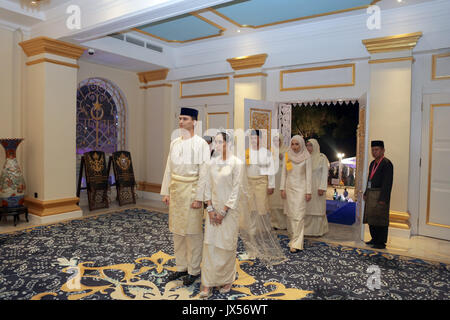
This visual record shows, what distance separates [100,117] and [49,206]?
7.96ft

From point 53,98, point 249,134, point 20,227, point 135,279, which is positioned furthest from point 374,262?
point 53,98

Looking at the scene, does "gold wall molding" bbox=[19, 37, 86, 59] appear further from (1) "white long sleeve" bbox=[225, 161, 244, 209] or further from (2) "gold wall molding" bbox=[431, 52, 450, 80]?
(2) "gold wall molding" bbox=[431, 52, 450, 80]

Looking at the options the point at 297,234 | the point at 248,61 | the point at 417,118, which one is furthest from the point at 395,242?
the point at 248,61

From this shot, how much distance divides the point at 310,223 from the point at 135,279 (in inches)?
105

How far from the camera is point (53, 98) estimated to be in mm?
5195

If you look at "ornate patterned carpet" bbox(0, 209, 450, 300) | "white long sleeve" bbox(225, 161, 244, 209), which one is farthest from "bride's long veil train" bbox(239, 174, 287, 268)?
"white long sleeve" bbox(225, 161, 244, 209)

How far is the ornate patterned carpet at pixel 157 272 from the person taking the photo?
2.81 m

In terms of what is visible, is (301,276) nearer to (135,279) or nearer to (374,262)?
(374,262)

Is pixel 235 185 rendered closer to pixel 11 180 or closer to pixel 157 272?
pixel 157 272

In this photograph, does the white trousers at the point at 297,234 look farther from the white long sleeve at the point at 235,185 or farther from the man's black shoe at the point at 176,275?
the white long sleeve at the point at 235,185

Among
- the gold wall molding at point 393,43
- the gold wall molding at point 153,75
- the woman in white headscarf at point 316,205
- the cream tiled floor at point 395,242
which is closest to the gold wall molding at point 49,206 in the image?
the cream tiled floor at point 395,242

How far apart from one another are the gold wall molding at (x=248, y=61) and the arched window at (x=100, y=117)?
2789 millimetres

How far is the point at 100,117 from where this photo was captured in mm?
6934
